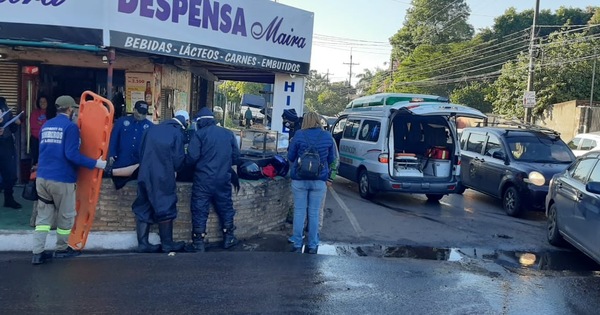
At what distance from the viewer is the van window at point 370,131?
34.4 ft

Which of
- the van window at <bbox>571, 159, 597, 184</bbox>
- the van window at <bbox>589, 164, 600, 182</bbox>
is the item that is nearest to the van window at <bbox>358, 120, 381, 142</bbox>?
the van window at <bbox>571, 159, 597, 184</bbox>

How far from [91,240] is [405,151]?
659 centimetres

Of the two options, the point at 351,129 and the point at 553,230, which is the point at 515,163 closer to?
the point at 553,230

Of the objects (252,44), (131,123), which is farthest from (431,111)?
(131,123)

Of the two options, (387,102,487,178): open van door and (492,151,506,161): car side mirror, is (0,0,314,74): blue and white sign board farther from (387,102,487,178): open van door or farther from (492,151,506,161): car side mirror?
(492,151,506,161): car side mirror

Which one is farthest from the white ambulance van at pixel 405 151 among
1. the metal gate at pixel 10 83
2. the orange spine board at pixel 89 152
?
the metal gate at pixel 10 83

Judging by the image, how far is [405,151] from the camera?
35.6 feet

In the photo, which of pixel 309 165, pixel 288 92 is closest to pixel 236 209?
pixel 309 165

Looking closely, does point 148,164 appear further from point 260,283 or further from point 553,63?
point 553,63

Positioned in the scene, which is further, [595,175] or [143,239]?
[595,175]

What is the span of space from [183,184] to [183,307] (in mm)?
2267

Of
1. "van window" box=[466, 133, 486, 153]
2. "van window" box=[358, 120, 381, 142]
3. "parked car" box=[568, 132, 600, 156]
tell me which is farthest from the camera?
"parked car" box=[568, 132, 600, 156]

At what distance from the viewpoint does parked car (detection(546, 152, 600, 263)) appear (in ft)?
19.9

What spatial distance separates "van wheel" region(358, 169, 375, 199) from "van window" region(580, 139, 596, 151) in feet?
25.2
